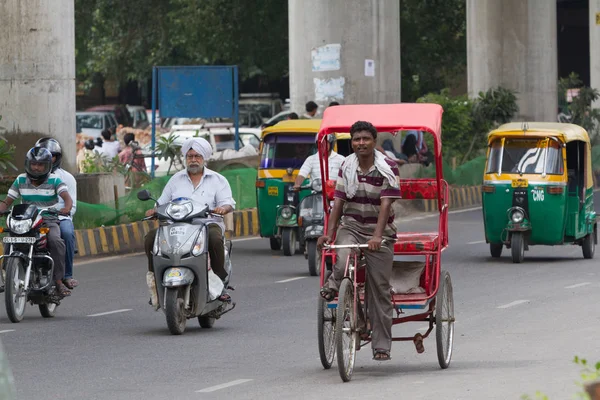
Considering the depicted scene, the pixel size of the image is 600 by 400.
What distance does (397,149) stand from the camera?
28.9 m

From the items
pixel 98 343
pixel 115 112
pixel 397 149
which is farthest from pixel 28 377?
pixel 115 112

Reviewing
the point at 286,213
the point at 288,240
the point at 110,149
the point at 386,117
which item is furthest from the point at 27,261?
the point at 110,149

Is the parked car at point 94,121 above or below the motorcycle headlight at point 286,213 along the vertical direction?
above

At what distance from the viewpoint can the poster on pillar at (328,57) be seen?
27062 mm

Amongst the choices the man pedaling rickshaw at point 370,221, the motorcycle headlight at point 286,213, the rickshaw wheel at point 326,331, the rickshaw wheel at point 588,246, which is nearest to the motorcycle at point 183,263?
the rickshaw wheel at point 326,331

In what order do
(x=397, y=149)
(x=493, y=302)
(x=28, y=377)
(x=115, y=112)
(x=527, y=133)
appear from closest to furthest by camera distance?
(x=28, y=377)
(x=493, y=302)
(x=527, y=133)
(x=397, y=149)
(x=115, y=112)

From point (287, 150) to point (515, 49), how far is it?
20.5 m

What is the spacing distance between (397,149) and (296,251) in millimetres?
10230

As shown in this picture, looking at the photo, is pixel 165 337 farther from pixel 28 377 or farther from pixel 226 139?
pixel 226 139

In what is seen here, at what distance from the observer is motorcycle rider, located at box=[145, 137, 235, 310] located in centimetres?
1131

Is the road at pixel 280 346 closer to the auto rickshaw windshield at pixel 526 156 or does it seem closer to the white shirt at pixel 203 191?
the white shirt at pixel 203 191

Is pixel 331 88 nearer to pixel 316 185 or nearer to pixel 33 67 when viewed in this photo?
pixel 33 67

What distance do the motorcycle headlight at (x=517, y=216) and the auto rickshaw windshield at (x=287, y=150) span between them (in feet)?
9.81

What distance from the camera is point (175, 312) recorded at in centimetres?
1099
